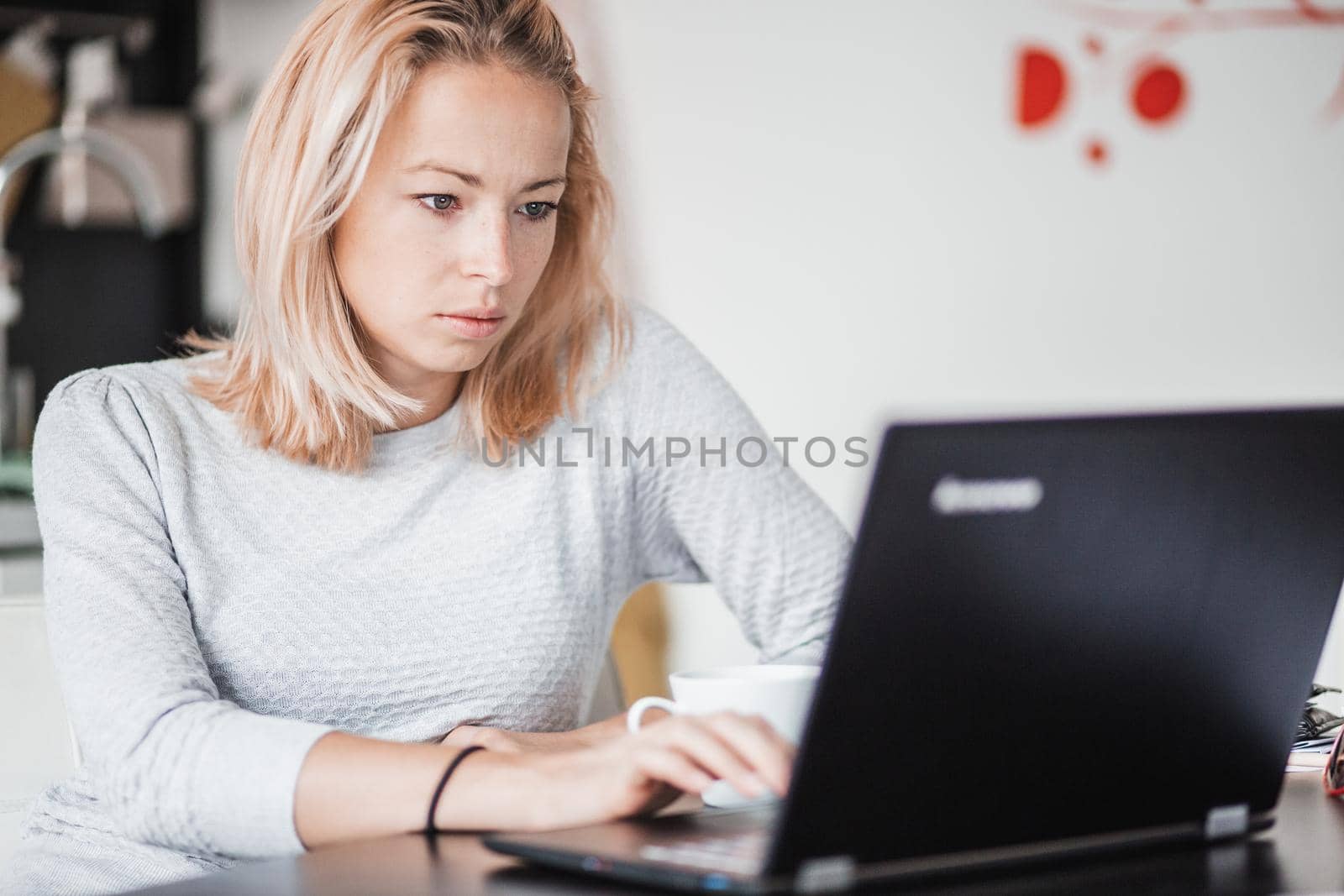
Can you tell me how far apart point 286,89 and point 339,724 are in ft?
1.83

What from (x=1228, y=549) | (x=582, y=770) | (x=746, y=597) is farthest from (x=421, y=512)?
(x=1228, y=549)

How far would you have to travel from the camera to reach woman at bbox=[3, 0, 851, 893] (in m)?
1.16

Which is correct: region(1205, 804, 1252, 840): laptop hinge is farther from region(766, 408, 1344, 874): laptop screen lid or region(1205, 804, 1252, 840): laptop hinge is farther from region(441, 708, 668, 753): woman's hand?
region(441, 708, 668, 753): woman's hand

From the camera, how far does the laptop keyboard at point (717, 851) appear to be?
0.66 m

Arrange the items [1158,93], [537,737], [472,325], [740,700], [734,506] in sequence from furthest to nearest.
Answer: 1. [1158,93]
2. [734,506]
3. [472,325]
4. [537,737]
5. [740,700]

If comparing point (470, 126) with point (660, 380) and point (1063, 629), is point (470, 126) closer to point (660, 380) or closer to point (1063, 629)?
point (660, 380)

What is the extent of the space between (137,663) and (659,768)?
40 cm

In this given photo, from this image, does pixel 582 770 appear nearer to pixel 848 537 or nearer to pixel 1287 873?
pixel 1287 873

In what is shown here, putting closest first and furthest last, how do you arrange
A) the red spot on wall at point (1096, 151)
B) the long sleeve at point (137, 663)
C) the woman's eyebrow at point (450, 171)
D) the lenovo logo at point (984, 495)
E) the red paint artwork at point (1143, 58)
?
the lenovo logo at point (984, 495) → the long sleeve at point (137, 663) → the woman's eyebrow at point (450, 171) → the red paint artwork at point (1143, 58) → the red spot on wall at point (1096, 151)

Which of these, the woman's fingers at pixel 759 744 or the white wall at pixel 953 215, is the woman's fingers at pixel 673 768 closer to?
the woman's fingers at pixel 759 744

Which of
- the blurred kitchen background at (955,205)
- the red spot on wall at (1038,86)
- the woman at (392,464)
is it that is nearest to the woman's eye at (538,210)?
the woman at (392,464)

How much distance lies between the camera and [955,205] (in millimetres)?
2904

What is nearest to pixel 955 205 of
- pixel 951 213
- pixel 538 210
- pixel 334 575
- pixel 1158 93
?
pixel 951 213

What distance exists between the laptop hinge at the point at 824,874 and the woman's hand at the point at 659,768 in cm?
12
